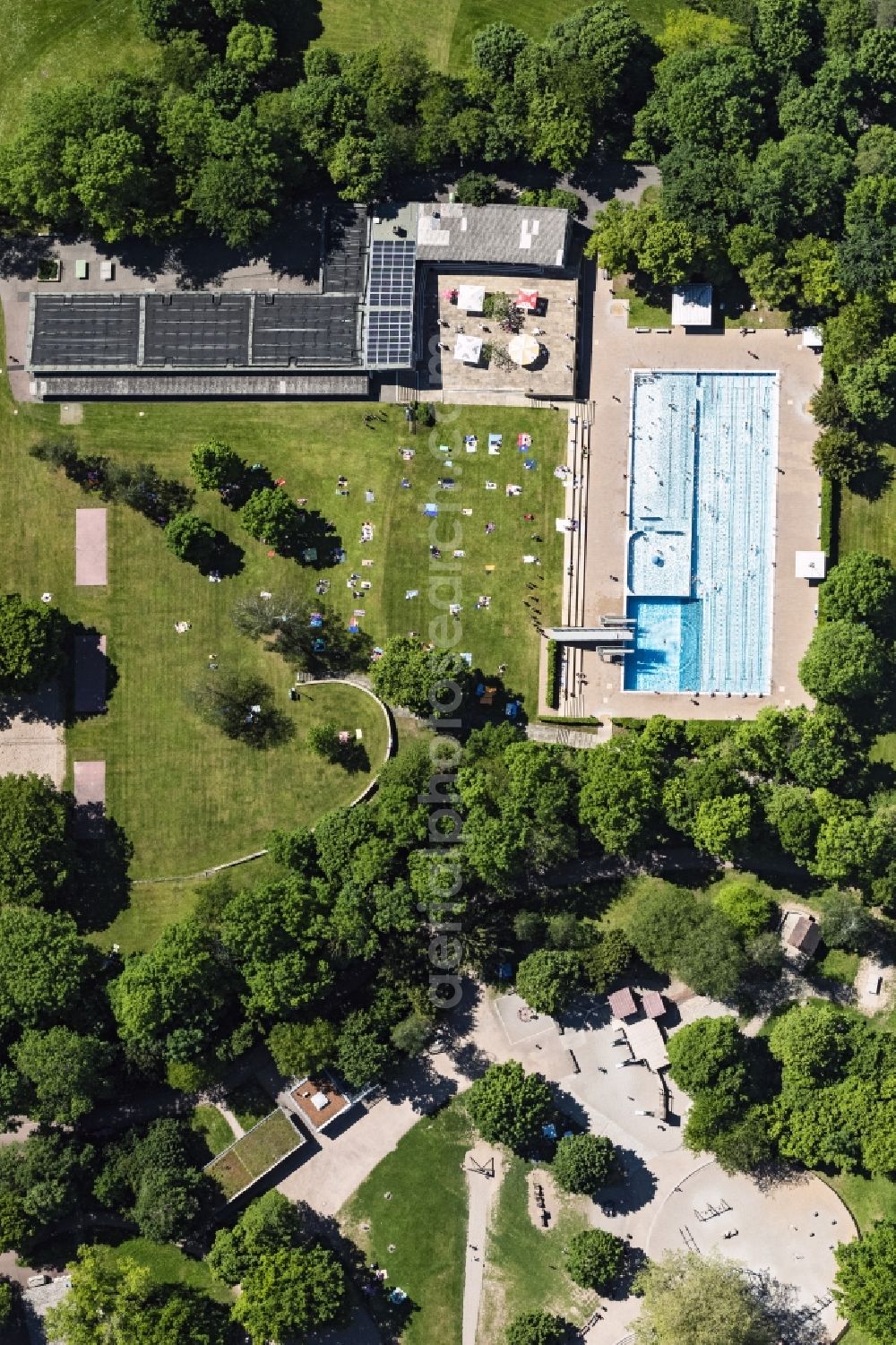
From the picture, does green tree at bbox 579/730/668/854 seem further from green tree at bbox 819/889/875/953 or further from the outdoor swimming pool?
green tree at bbox 819/889/875/953

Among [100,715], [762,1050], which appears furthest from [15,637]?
[762,1050]

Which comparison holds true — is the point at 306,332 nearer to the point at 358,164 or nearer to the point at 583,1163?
the point at 358,164

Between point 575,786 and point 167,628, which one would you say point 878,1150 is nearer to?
point 575,786

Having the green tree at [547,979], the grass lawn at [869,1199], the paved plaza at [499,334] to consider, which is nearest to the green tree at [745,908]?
the green tree at [547,979]

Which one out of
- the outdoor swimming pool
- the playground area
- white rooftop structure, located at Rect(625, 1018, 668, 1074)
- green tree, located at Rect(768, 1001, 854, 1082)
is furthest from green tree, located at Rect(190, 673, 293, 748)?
the playground area

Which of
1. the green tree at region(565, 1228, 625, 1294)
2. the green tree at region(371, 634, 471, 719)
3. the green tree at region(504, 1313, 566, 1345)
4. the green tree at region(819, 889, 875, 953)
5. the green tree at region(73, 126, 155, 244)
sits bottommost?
the green tree at region(504, 1313, 566, 1345)

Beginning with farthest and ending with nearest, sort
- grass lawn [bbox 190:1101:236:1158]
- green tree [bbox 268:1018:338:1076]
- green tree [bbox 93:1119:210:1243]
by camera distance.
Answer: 1. grass lawn [bbox 190:1101:236:1158]
2. green tree [bbox 268:1018:338:1076]
3. green tree [bbox 93:1119:210:1243]
